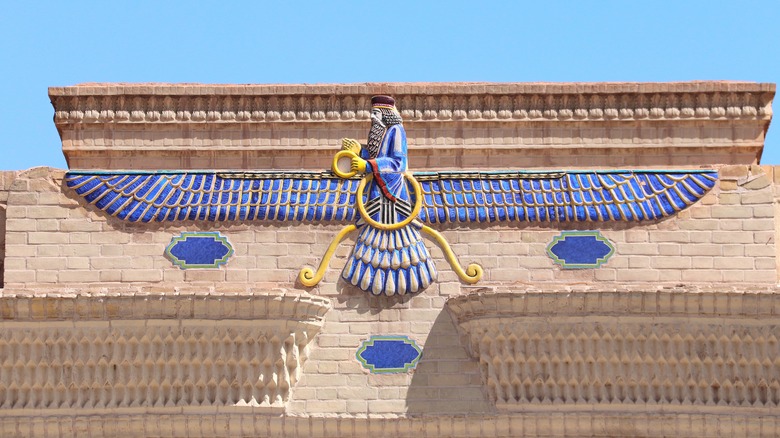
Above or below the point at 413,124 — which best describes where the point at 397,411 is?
below

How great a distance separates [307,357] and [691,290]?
13.0 ft

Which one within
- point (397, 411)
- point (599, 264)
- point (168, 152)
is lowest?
point (397, 411)

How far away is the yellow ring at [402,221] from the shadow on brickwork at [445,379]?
101cm

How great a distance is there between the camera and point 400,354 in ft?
70.4

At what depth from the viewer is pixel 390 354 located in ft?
70.4

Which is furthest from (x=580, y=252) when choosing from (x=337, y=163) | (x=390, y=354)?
(x=337, y=163)

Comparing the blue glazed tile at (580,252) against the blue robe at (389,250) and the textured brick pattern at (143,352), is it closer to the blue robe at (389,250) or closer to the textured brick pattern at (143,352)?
the blue robe at (389,250)

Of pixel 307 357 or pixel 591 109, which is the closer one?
pixel 307 357

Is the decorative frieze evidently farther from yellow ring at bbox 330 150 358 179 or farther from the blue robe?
the blue robe

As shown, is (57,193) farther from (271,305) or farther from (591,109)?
(591,109)

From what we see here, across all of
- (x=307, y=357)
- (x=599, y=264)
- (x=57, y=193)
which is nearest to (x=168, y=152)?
(x=57, y=193)

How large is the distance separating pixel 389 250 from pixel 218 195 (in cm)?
192

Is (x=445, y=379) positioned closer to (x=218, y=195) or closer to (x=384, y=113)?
(x=384, y=113)

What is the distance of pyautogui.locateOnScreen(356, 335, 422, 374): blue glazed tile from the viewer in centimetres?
2141
